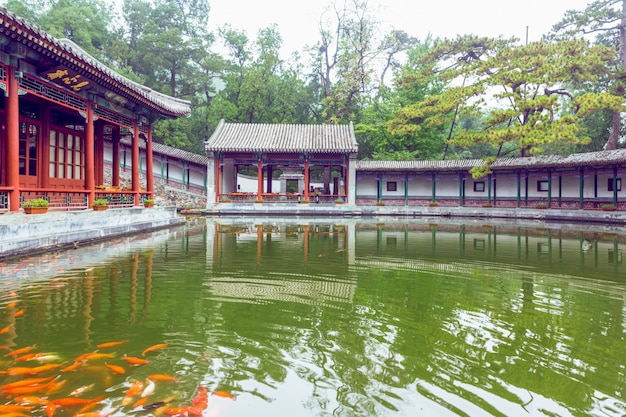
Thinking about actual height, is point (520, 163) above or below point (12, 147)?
above

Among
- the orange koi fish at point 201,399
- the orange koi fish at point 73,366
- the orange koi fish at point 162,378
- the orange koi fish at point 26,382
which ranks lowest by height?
the orange koi fish at point 201,399

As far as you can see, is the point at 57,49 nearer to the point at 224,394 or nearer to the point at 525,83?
the point at 224,394

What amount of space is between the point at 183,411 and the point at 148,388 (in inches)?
16.8

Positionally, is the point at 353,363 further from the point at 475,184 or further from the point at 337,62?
the point at 337,62

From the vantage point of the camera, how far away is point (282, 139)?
2606cm

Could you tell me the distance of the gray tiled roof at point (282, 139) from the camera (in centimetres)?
2441

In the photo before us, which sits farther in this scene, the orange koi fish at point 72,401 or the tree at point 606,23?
the tree at point 606,23

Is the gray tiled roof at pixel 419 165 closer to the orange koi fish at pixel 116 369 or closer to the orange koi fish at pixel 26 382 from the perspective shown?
the orange koi fish at pixel 116 369

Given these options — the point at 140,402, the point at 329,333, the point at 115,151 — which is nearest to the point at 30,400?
the point at 140,402

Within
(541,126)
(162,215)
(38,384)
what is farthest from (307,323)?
(541,126)

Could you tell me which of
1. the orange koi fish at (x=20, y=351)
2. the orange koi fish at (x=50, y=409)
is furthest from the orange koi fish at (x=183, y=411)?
the orange koi fish at (x=20, y=351)

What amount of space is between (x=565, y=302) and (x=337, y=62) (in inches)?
1341

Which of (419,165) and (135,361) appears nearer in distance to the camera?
(135,361)

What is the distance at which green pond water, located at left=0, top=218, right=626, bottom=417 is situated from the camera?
262 centimetres
